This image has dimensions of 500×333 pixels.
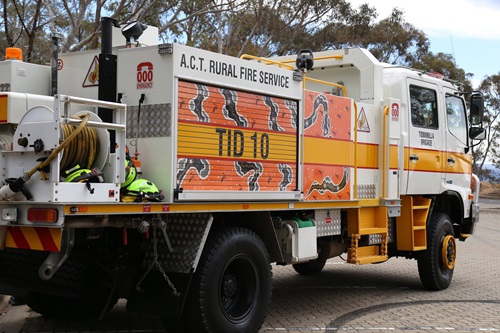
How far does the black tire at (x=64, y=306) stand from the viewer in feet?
21.8

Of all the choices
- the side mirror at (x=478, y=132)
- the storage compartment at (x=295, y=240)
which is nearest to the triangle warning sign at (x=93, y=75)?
the storage compartment at (x=295, y=240)

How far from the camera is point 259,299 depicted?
242 inches

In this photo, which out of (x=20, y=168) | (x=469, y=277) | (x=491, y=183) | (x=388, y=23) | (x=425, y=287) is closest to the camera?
(x=20, y=168)

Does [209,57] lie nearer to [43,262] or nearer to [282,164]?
[282,164]

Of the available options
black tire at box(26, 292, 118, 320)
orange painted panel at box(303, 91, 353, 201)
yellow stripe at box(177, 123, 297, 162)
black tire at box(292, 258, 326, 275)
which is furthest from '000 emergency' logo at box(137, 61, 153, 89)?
black tire at box(292, 258, 326, 275)

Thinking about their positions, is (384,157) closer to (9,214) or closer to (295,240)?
(295,240)

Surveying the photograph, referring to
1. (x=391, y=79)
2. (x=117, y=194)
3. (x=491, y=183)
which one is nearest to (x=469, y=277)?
(x=391, y=79)

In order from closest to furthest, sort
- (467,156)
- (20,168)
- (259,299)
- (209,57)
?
(20,168)
(209,57)
(259,299)
(467,156)

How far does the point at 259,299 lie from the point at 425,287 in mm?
4113

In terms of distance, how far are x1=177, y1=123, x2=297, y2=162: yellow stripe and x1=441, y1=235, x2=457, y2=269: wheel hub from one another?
383 cm

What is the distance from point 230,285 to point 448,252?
4828mm

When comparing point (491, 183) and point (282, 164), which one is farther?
point (491, 183)

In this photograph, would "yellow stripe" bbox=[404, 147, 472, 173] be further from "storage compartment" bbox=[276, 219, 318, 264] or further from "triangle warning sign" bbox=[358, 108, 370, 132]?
"storage compartment" bbox=[276, 219, 318, 264]

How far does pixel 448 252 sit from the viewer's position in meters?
9.60
